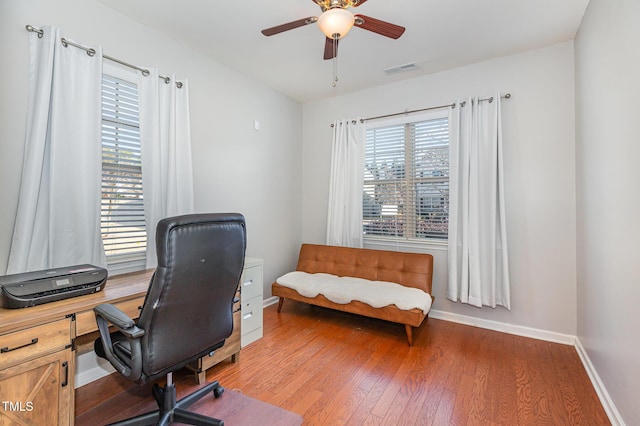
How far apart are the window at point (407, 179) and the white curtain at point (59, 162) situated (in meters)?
2.80

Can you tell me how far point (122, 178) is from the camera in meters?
2.32

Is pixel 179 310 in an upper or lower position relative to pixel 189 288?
lower

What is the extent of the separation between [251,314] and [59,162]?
180 centimetres

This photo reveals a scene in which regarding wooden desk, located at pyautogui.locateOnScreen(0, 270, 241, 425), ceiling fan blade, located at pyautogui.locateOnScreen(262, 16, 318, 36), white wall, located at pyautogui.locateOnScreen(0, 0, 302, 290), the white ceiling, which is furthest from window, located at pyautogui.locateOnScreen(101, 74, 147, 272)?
ceiling fan blade, located at pyautogui.locateOnScreen(262, 16, 318, 36)

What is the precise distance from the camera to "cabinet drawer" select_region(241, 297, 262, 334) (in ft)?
8.49

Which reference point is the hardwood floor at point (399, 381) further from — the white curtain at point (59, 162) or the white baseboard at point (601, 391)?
the white curtain at point (59, 162)

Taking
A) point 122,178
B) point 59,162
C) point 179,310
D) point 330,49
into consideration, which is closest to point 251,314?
point 179,310

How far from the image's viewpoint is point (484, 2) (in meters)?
2.14

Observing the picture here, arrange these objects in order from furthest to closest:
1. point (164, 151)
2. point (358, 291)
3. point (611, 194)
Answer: point (358, 291) → point (164, 151) → point (611, 194)

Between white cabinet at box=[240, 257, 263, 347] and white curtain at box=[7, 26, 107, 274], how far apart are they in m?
1.06

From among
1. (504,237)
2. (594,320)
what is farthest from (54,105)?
(594,320)

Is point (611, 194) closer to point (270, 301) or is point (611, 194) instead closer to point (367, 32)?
point (367, 32)

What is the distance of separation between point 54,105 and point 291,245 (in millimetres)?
2862

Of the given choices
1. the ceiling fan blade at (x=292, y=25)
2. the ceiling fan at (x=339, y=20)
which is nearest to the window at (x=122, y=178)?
the ceiling fan blade at (x=292, y=25)
